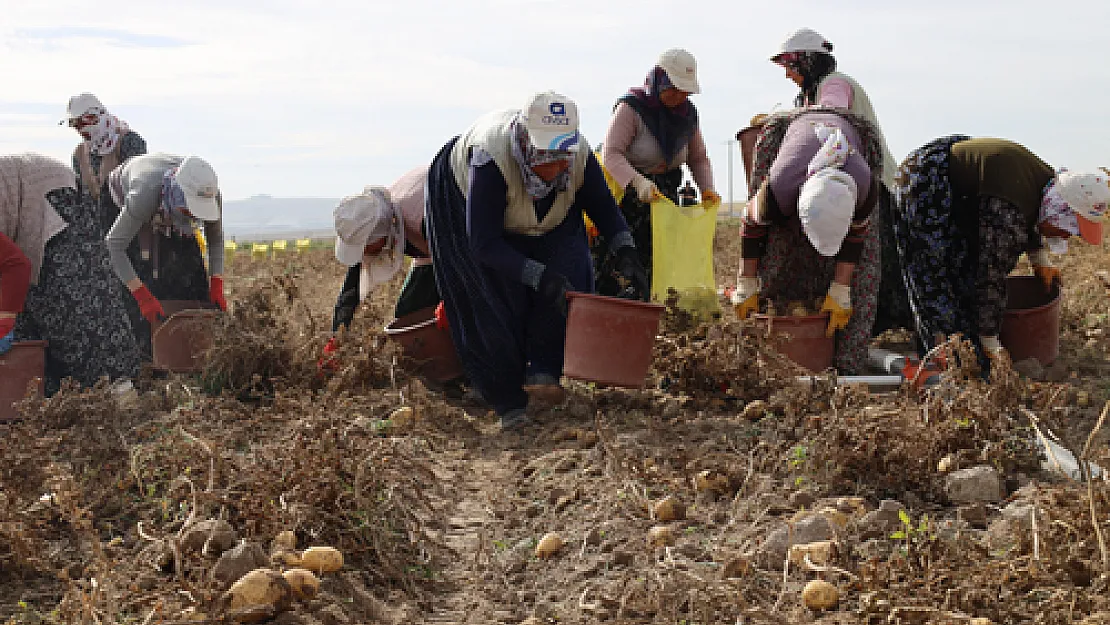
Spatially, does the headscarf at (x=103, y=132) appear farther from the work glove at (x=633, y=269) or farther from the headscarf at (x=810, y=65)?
the headscarf at (x=810, y=65)

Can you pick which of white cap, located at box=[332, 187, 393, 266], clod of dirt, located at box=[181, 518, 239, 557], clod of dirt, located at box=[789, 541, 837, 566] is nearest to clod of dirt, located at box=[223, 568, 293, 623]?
clod of dirt, located at box=[181, 518, 239, 557]

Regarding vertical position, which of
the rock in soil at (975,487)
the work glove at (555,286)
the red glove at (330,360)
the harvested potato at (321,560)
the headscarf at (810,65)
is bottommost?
the harvested potato at (321,560)

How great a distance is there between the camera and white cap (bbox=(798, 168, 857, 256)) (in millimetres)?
3695

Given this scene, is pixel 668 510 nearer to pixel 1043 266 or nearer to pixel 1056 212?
pixel 1056 212

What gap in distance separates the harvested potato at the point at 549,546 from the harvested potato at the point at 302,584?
25.9 inches

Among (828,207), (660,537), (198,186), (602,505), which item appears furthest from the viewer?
(198,186)

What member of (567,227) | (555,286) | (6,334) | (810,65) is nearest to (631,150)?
(810,65)

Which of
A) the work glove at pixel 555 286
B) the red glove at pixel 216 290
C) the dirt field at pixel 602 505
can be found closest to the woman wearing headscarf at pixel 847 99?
the dirt field at pixel 602 505

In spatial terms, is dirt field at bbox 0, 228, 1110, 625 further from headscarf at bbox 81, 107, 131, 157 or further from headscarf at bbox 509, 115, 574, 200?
headscarf at bbox 81, 107, 131, 157

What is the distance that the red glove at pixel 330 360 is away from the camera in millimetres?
4375

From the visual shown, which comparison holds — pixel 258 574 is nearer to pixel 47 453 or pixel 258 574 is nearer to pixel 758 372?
pixel 47 453

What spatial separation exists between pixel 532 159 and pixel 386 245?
1.10 metres

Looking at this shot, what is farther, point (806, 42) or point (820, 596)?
point (806, 42)

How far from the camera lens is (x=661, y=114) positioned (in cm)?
495
